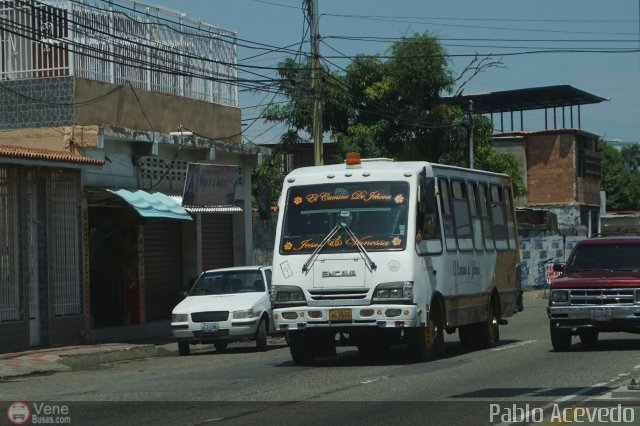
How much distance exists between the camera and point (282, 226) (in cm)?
1850

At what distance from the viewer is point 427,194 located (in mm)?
18422

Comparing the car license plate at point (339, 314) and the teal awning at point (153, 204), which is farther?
the teal awning at point (153, 204)

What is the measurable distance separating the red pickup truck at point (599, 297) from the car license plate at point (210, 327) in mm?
6663

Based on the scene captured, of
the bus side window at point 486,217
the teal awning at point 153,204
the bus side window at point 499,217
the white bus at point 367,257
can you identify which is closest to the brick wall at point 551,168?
the teal awning at point 153,204

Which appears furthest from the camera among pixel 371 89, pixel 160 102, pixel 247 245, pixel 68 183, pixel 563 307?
pixel 371 89

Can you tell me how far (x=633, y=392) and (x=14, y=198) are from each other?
1424cm

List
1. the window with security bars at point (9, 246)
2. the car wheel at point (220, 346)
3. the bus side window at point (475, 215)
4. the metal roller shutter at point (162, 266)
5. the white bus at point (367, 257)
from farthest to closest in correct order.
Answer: the metal roller shutter at point (162, 266), the car wheel at point (220, 346), the window with security bars at point (9, 246), the bus side window at point (475, 215), the white bus at point (367, 257)

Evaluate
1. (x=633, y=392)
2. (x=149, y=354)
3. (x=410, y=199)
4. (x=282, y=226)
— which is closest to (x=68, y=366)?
(x=149, y=354)

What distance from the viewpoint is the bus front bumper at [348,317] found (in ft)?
57.3

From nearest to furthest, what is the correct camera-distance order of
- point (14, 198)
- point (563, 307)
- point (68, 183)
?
point (563, 307), point (14, 198), point (68, 183)

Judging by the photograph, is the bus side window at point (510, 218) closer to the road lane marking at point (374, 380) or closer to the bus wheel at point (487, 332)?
the bus wheel at point (487, 332)

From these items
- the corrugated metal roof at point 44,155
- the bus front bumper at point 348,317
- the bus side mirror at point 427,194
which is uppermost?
the corrugated metal roof at point 44,155

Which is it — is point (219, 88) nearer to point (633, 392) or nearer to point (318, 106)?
point (318, 106)

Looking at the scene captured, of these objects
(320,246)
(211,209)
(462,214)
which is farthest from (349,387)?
(211,209)
